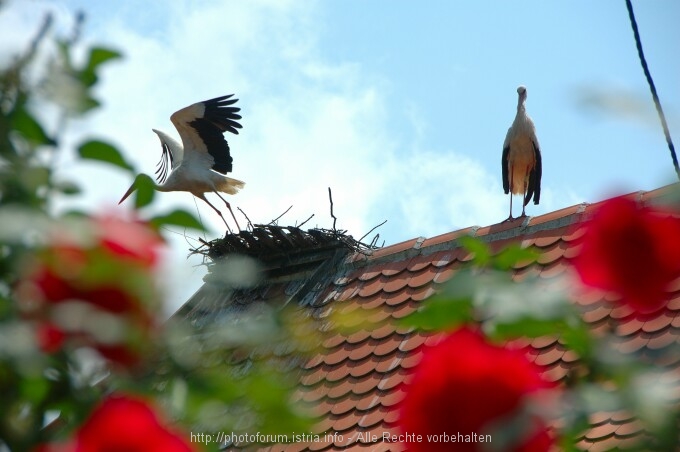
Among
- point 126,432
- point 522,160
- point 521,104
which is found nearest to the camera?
point 126,432

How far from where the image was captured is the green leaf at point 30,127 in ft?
2.73

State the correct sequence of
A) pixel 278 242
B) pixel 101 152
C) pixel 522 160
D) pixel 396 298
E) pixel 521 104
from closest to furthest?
pixel 101 152
pixel 396 298
pixel 278 242
pixel 522 160
pixel 521 104

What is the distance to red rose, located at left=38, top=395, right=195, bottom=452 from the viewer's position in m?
0.63

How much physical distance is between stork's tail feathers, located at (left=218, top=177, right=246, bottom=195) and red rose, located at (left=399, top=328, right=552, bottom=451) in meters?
10.2

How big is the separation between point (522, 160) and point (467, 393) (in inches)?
333

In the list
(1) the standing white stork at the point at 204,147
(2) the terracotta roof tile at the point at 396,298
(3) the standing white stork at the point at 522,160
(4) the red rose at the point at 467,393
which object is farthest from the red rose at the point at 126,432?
(1) the standing white stork at the point at 204,147

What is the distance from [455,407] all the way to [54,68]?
16.4 inches

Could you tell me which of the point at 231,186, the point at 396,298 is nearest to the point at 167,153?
the point at 231,186

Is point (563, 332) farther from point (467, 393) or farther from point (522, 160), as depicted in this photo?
point (522, 160)

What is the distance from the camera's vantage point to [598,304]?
3.94 meters

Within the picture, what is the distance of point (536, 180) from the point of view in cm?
899

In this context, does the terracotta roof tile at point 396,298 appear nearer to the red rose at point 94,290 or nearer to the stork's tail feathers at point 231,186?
the red rose at point 94,290

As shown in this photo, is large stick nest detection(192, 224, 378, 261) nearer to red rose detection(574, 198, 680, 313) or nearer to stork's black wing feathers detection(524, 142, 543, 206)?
stork's black wing feathers detection(524, 142, 543, 206)

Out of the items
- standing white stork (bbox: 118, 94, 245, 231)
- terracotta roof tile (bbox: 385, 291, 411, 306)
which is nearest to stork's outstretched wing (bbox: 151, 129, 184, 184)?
standing white stork (bbox: 118, 94, 245, 231)
